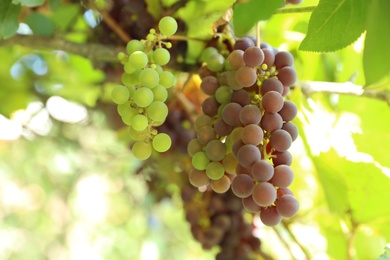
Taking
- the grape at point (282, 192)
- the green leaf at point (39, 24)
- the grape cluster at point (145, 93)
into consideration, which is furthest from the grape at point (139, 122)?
the green leaf at point (39, 24)

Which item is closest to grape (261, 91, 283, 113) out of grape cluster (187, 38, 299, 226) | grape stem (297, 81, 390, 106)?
grape cluster (187, 38, 299, 226)

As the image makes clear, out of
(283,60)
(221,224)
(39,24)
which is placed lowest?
(221,224)

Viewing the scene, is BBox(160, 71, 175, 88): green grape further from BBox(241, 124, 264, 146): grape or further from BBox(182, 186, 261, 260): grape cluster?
BBox(182, 186, 261, 260): grape cluster

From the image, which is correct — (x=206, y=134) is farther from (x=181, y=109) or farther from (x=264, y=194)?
(x=181, y=109)

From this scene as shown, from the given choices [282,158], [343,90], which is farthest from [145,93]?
[343,90]


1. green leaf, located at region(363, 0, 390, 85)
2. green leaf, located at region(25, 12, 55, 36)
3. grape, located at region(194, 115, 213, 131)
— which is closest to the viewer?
green leaf, located at region(363, 0, 390, 85)

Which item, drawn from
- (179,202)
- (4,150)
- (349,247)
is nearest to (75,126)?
(179,202)

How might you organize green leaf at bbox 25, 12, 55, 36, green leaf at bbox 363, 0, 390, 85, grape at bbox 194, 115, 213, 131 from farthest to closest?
green leaf at bbox 25, 12, 55, 36 < grape at bbox 194, 115, 213, 131 < green leaf at bbox 363, 0, 390, 85
